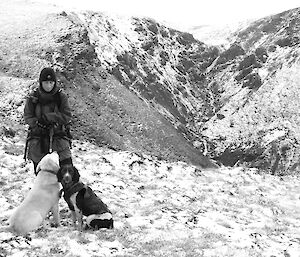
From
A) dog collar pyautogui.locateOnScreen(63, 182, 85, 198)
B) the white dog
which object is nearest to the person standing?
the white dog

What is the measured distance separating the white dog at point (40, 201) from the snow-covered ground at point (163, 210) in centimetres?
23

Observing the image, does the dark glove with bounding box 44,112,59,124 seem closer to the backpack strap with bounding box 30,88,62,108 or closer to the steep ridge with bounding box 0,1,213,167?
the backpack strap with bounding box 30,88,62,108

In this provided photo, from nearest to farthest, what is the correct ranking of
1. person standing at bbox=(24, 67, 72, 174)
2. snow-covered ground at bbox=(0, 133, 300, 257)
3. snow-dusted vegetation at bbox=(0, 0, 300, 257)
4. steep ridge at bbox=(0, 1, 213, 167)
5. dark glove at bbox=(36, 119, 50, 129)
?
snow-covered ground at bbox=(0, 133, 300, 257), person standing at bbox=(24, 67, 72, 174), dark glove at bbox=(36, 119, 50, 129), snow-dusted vegetation at bbox=(0, 0, 300, 257), steep ridge at bbox=(0, 1, 213, 167)

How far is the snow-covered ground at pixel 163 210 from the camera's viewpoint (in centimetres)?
→ 791

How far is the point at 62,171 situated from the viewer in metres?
8.42

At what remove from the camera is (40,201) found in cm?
809

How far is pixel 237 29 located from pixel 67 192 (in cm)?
6086

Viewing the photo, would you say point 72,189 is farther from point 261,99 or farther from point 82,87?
point 261,99

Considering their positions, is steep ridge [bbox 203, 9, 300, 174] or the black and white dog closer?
the black and white dog

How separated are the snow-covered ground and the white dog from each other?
23 cm

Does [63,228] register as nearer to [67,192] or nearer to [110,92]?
[67,192]

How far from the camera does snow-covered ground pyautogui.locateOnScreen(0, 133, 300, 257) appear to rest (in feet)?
25.9

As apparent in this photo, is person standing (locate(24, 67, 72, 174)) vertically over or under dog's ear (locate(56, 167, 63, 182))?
over

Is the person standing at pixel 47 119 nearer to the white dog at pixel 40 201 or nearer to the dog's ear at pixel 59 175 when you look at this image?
the white dog at pixel 40 201
